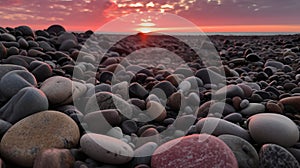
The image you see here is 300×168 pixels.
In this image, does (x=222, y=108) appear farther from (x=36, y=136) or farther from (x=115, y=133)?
(x=36, y=136)

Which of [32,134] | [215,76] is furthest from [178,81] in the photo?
[32,134]

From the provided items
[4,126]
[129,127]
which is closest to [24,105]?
[4,126]

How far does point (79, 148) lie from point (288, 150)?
5.41 feet

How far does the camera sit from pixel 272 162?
7.26 ft

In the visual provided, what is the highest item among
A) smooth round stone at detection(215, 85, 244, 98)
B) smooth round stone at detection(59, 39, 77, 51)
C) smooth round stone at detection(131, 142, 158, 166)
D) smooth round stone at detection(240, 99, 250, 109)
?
smooth round stone at detection(59, 39, 77, 51)

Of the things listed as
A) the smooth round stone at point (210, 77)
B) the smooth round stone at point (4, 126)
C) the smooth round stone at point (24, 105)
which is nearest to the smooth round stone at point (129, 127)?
the smooth round stone at point (24, 105)

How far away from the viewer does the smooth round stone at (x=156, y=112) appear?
3.12m

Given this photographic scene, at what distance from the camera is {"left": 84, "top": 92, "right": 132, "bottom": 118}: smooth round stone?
9.84 feet

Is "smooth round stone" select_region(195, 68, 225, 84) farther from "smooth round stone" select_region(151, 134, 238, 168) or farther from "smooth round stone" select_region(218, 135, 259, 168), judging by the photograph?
"smooth round stone" select_region(151, 134, 238, 168)

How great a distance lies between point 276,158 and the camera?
7.28 ft

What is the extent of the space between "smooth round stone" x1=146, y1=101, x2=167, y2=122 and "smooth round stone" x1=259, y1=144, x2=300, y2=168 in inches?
43.8

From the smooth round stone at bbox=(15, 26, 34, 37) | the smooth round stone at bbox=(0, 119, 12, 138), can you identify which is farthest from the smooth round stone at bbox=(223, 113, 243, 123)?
the smooth round stone at bbox=(15, 26, 34, 37)

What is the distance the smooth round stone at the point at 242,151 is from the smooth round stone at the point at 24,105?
1.56 metres

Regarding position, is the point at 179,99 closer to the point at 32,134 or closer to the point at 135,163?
the point at 135,163
